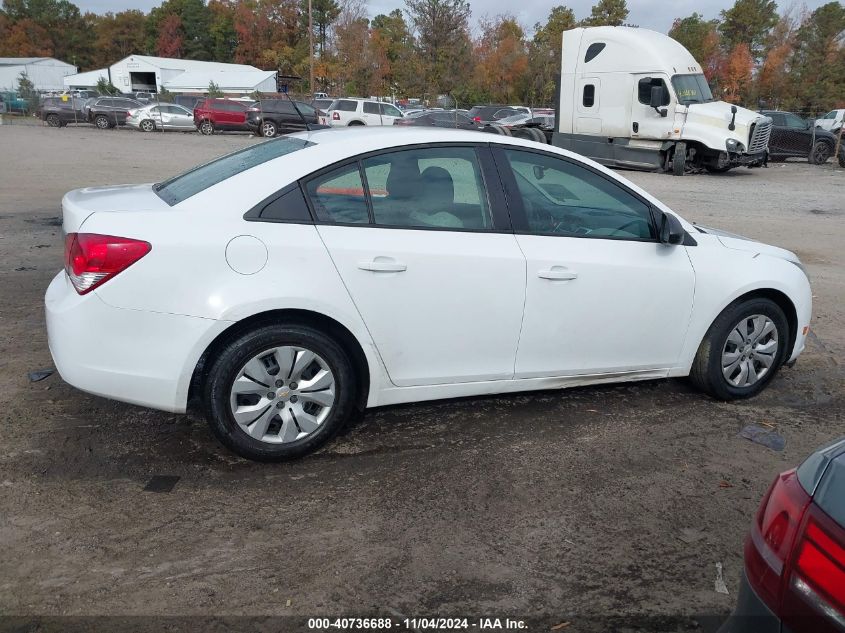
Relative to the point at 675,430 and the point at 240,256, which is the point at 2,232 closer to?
the point at 240,256

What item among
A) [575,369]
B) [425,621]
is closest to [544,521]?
[425,621]

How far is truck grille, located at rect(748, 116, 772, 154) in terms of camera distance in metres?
19.8

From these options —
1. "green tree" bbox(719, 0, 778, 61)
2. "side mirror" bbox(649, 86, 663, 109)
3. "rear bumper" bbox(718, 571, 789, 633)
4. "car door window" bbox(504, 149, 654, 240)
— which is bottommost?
"rear bumper" bbox(718, 571, 789, 633)

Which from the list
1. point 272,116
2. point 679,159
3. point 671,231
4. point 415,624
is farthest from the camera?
point 272,116

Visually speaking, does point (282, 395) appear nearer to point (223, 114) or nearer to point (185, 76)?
point (223, 114)

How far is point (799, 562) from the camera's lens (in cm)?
A: 163

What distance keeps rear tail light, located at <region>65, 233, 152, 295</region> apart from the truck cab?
18125 mm

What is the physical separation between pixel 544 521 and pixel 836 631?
1809mm

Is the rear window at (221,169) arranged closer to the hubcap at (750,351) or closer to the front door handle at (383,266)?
the front door handle at (383,266)

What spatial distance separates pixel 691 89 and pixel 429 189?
59.7 feet

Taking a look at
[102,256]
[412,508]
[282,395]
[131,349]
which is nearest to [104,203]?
[102,256]

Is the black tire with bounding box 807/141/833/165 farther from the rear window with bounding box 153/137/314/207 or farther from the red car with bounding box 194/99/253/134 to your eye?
the rear window with bounding box 153/137/314/207

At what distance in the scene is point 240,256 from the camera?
3420 mm

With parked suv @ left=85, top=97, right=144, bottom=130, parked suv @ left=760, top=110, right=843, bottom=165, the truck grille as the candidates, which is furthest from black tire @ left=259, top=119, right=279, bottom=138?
the truck grille
